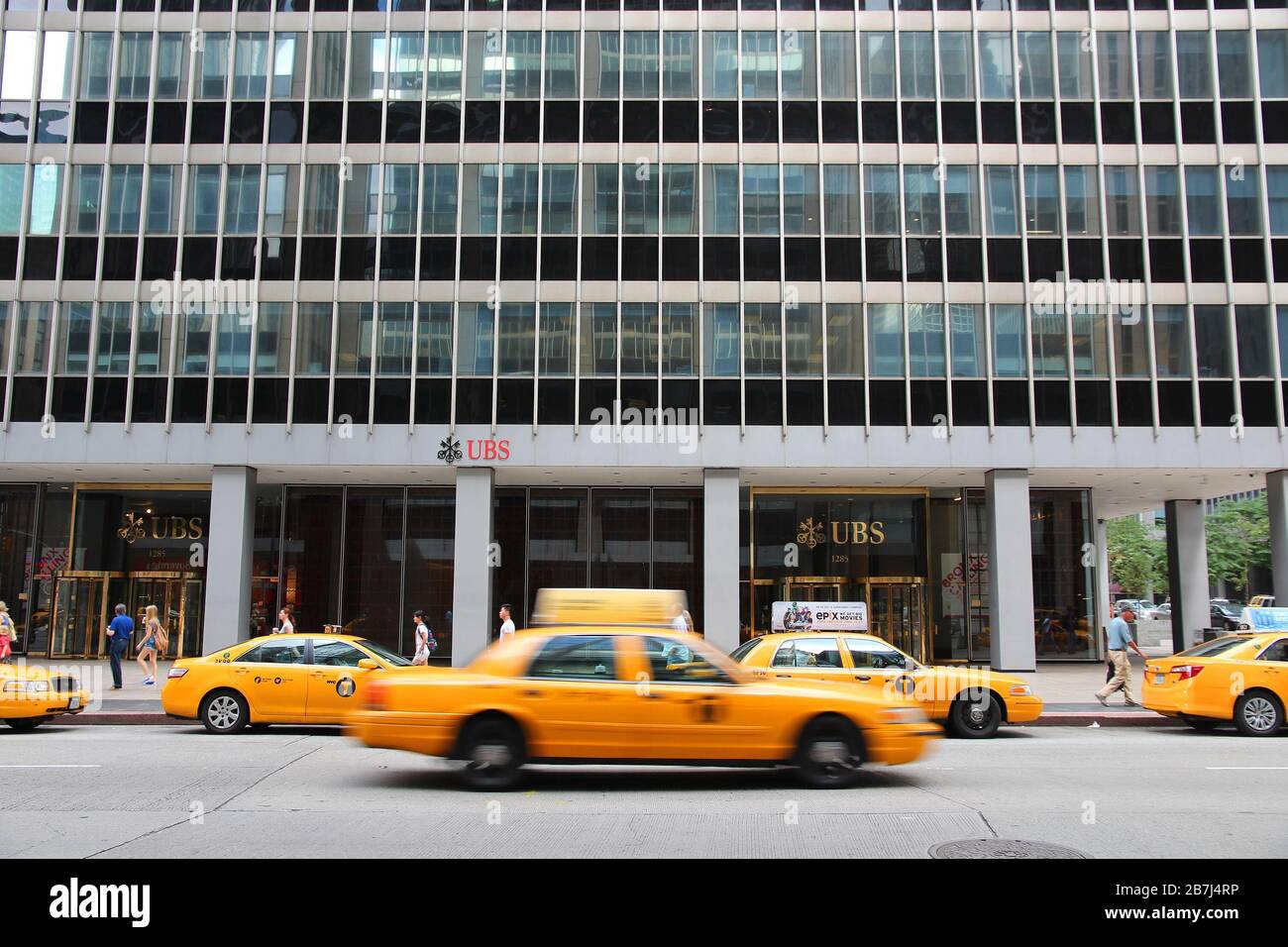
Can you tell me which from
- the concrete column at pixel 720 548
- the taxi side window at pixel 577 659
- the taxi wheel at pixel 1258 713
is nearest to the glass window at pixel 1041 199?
the concrete column at pixel 720 548

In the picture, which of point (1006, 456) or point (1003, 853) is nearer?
point (1003, 853)

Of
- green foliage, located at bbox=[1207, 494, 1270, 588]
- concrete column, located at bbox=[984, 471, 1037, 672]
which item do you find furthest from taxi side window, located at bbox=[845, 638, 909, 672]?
green foliage, located at bbox=[1207, 494, 1270, 588]

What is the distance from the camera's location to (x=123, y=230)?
24.6 m

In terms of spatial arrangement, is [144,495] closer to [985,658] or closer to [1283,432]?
[985,658]

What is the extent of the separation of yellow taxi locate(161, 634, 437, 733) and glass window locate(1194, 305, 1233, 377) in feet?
65.0

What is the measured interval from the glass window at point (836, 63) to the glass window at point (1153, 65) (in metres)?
6.96

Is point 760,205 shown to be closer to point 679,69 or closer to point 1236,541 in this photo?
point 679,69

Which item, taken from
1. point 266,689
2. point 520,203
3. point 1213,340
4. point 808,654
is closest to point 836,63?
point 520,203

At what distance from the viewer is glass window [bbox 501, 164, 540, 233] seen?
24594 mm

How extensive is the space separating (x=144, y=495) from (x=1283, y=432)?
28113 millimetres

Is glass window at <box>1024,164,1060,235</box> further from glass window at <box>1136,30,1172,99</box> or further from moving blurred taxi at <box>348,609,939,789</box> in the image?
moving blurred taxi at <box>348,609,939,789</box>

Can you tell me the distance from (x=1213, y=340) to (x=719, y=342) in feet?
37.8

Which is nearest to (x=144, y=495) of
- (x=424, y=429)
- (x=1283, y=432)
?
(x=424, y=429)

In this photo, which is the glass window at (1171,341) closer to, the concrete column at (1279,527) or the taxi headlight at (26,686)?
the concrete column at (1279,527)
